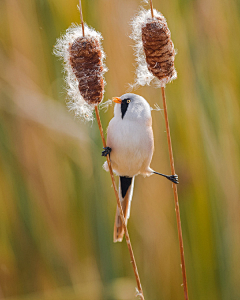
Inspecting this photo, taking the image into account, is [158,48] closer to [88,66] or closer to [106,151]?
[88,66]

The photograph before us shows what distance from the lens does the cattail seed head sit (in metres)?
0.53

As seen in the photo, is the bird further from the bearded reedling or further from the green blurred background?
the green blurred background

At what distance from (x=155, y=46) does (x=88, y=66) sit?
0.38ft

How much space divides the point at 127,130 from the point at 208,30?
0.53 metres

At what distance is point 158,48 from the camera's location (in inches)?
21.1

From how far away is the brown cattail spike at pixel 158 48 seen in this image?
1.73ft

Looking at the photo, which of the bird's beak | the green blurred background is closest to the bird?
the bird's beak

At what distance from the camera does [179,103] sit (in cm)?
92

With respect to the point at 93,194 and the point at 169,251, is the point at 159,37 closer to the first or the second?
the point at 93,194

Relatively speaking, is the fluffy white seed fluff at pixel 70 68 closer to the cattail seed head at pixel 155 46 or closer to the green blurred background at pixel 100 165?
the cattail seed head at pixel 155 46

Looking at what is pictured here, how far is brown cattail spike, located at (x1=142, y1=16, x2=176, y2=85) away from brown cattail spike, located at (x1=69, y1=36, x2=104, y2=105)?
0.08 meters

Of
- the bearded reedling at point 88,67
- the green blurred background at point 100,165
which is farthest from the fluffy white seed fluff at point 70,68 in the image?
the green blurred background at point 100,165

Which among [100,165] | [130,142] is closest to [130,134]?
[130,142]

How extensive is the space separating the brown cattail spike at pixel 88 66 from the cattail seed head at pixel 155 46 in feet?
0.26
